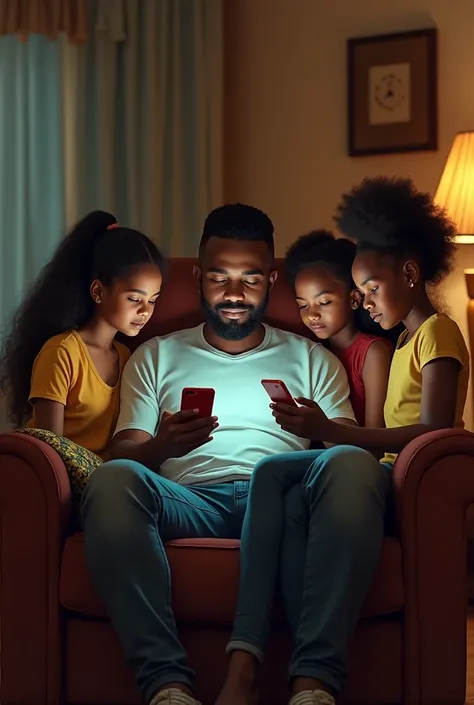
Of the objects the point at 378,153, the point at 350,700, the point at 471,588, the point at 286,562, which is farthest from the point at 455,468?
the point at 378,153

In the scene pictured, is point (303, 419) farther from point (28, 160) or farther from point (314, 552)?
point (28, 160)

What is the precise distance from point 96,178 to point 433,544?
7.61 ft

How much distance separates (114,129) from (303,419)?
2.08 metres

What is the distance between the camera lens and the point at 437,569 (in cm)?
191

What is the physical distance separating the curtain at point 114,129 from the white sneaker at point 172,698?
2149 mm

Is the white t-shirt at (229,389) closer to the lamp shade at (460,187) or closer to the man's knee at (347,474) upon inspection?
the man's knee at (347,474)

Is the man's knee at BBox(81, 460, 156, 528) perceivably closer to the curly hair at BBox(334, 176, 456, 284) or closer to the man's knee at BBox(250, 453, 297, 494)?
the man's knee at BBox(250, 453, 297, 494)

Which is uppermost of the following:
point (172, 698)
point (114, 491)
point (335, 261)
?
point (335, 261)

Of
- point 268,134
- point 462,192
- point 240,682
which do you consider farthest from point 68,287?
point 268,134

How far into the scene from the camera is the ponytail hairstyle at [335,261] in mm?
2422

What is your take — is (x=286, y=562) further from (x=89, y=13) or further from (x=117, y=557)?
(x=89, y=13)

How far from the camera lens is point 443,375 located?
83.0 inches

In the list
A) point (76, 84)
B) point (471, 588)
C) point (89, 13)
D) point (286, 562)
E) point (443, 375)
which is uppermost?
point (89, 13)

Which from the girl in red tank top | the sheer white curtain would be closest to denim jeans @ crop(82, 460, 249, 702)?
the girl in red tank top
